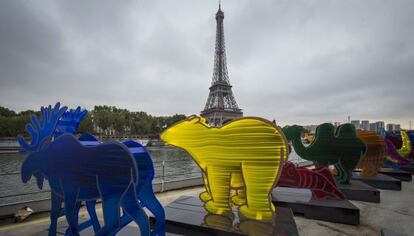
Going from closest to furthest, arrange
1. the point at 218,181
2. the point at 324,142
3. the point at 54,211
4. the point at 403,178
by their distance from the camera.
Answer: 1. the point at 54,211
2. the point at 218,181
3. the point at 324,142
4. the point at 403,178

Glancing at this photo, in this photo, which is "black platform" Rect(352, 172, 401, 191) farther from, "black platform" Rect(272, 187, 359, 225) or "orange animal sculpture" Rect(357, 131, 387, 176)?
"black platform" Rect(272, 187, 359, 225)

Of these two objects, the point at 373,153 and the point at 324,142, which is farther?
the point at 373,153

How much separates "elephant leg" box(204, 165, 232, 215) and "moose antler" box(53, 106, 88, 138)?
2.26m

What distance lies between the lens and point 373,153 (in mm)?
7434

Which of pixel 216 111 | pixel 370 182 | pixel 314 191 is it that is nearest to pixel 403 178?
pixel 370 182

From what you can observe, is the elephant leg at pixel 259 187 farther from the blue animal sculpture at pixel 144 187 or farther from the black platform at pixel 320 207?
the black platform at pixel 320 207

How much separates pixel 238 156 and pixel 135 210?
6.01 feet

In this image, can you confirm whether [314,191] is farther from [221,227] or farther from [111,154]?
[111,154]

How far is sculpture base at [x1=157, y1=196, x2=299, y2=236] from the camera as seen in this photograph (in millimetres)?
3566

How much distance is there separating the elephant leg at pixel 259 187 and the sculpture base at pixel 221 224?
0.49 ft

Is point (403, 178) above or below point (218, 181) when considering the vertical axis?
below

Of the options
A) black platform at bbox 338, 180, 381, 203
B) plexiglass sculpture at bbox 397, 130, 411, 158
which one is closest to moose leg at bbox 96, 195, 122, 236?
black platform at bbox 338, 180, 381, 203

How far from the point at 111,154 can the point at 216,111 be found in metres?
43.1

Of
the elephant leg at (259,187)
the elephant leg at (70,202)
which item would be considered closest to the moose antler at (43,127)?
the elephant leg at (70,202)
